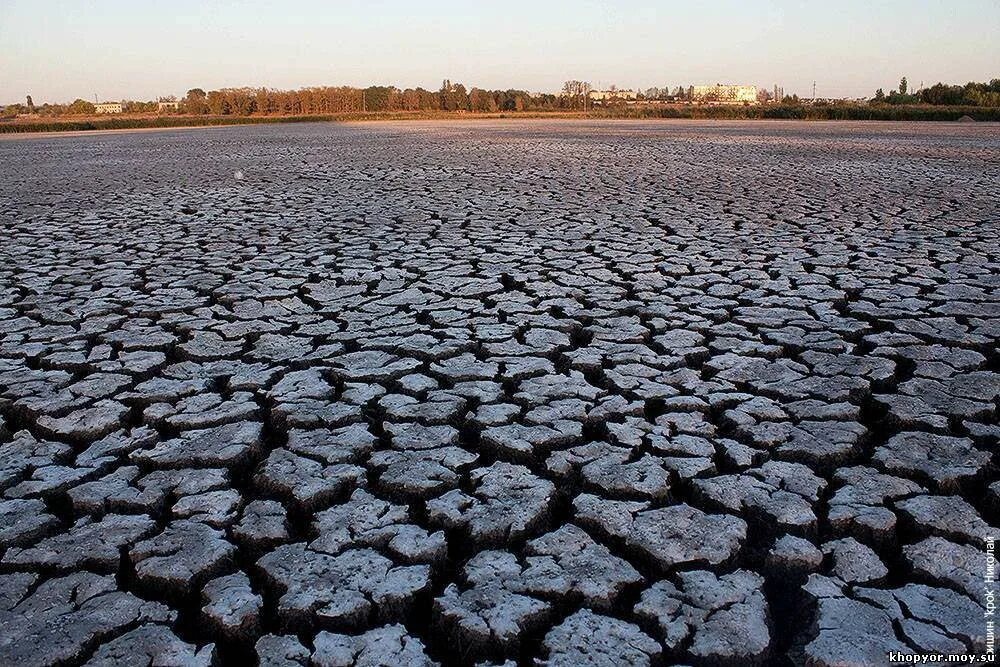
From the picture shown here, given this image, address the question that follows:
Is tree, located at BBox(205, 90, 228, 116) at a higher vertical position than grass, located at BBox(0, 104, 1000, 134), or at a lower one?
higher

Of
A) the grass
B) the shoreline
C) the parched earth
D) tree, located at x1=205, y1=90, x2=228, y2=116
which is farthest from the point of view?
tree, located at x1=205, y1=90, x2=228, y2=116

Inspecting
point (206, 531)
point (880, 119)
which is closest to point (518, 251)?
point (206, 531)

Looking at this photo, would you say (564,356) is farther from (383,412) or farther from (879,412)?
(879,412)

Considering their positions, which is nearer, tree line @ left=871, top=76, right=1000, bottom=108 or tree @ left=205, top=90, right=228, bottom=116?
tree line @ left=871, top=76, right=1000, bottom=108

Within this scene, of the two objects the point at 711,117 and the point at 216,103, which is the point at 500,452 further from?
the point at 216,103

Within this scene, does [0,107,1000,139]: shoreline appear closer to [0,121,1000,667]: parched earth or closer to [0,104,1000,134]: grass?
[0,104,1000,134]: grass

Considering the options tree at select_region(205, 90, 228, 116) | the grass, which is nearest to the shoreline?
the grass

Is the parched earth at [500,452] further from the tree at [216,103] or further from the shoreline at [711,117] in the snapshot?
the tree at [216,103]

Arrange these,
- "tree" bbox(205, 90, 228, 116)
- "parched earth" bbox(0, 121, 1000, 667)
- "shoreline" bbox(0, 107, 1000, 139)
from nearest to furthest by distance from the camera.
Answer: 1. "parched earth" bbox(0, 121, 1000, 667)
2. "shoreline" bbox(0, 107, 1000, 139)
3. "tree" bbox(205, 90, 228, 116)
